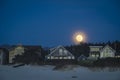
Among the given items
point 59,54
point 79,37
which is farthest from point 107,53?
point 59,54

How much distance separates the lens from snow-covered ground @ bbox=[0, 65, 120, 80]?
2531 millimetres

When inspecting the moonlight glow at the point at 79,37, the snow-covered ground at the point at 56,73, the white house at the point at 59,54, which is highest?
the moonlight glow at the point at 79,37

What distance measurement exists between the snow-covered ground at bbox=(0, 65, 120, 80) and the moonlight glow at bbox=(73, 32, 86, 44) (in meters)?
0.36

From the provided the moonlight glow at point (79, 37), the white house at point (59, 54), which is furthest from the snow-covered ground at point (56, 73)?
the moonlight glow at point (79, 37)

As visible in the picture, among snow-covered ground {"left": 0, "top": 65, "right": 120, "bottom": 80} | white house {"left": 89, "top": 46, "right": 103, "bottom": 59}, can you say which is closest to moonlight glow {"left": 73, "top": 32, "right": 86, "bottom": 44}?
white house {"left": 89, "top": 46, "right": 103, "bottom": 59}

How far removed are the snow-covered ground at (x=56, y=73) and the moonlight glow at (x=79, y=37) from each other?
14.2 inches

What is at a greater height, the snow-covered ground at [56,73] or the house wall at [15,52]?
the house wall at [15,52]

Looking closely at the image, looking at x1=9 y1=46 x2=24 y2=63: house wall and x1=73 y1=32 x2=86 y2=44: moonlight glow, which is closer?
x1=9 y1=46 x2=24 y2=63: house wall

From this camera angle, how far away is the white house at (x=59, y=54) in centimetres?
254

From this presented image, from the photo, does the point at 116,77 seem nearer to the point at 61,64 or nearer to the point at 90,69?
the point at 90,69

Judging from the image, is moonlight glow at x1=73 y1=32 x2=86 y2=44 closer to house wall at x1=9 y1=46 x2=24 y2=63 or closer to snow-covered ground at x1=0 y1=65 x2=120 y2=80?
snow-covered ground at x1=0 y1=65 x2=120 y2=80

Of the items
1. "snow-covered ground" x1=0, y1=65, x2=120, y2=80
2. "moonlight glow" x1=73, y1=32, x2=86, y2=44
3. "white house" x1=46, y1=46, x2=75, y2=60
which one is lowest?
"snow-covered ground" x1=0, y1=65, x2=120, y2=80

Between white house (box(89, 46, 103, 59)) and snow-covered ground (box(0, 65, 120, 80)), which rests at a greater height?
white house (box(89, 46, 103, 59))

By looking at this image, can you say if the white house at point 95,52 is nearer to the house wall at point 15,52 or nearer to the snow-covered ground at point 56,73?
the snow-covered ground at point 56,73
